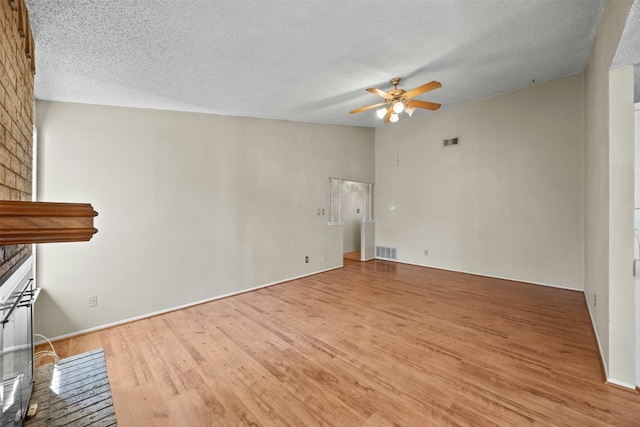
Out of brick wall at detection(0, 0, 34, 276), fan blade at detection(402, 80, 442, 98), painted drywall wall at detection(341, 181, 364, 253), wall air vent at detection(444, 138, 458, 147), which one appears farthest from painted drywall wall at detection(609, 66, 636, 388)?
painted drywall wall at detection(341, 181, 364, 253)

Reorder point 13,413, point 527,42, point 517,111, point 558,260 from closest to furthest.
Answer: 1. point 13,413
2. point 527,42
3. point 558,260
4. point 517,111

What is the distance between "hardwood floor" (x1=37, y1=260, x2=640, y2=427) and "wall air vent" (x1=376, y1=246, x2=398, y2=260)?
8.04ft

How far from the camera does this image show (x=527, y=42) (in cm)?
280

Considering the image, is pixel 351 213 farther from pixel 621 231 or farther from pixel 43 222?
pixel 43 222


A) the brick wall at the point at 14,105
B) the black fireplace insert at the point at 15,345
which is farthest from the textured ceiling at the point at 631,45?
the black fireplace insert at the point at 15,345

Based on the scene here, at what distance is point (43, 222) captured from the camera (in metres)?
0.81

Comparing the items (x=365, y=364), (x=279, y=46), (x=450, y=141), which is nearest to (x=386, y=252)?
(x=450, y=141)

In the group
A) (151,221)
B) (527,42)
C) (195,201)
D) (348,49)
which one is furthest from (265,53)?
(527,42)

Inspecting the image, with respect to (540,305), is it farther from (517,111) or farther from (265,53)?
(265,53)

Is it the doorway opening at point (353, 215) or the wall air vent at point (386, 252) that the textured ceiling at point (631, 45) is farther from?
the wall air vent at point (386, 252)

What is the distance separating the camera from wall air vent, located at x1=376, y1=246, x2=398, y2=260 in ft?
20.5

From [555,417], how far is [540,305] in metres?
2.31

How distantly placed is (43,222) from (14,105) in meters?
1.36

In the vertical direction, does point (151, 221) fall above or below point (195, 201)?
below
